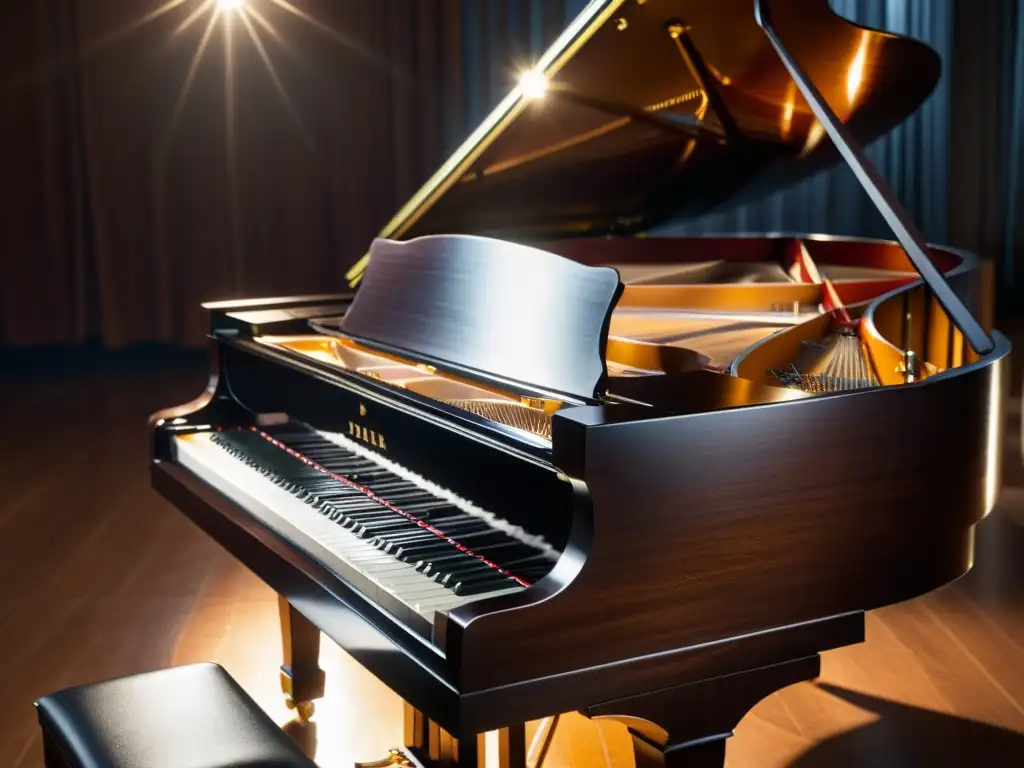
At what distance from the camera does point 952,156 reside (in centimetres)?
751

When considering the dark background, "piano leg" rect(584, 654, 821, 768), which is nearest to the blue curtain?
the dark background

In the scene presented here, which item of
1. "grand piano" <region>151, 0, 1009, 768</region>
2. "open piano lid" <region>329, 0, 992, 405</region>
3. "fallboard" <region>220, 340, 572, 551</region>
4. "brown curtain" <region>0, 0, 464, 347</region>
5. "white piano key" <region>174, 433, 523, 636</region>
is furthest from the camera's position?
"brown curtain" <region>0, 0, 464, 347</region>

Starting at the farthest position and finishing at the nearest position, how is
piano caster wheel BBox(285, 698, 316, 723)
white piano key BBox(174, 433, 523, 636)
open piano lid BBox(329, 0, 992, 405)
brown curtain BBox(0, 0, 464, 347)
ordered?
1. brown curtain BBox(0, 0, 464, 347)
2. piano caster wheel BBox(285, 698, 316, 723)
3. open piano lid BBox(329, 0, 992, 405)
4. white piano key BBox(174, 433, 523, 636)

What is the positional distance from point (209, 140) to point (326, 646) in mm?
4696

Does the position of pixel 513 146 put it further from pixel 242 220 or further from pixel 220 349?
pixel 242 220

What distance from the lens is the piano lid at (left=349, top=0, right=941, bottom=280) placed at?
254 centimetres

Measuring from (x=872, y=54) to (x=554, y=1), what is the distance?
13.7 ft

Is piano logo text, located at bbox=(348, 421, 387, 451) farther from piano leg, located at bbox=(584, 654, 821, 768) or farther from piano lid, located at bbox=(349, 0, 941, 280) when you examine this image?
piano leg, located at bbox=(584, 654, 821, 768)

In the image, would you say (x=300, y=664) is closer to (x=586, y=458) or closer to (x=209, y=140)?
(x=586, y=458)

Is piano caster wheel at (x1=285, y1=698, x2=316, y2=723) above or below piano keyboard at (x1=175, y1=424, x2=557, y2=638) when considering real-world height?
below

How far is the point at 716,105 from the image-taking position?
324 centimetres

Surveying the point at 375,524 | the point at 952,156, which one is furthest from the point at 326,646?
the point at 952,156

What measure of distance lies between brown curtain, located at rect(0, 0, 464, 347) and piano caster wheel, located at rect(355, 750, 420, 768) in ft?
17.5

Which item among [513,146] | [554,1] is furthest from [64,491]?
[554,1]
